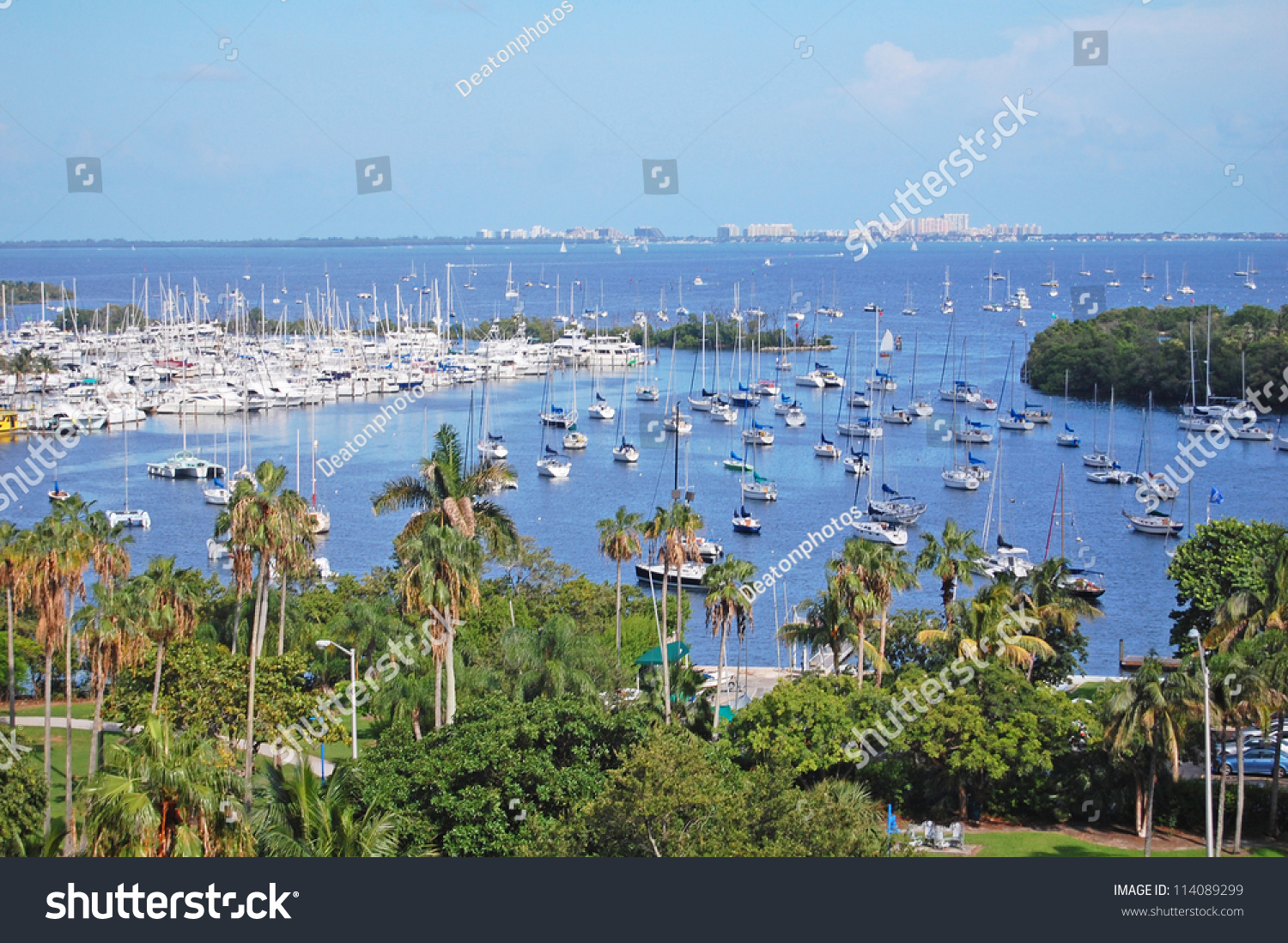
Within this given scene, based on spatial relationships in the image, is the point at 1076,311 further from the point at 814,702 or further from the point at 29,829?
the point at 29,829

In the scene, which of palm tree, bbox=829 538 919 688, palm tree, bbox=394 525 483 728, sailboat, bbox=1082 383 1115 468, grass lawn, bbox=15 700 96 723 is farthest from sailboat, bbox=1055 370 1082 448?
palm tree, bbox=394 525 483 728

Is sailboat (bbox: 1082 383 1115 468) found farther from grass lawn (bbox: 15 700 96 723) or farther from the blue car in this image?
grass lawn (bbox: 15 700 96 723)

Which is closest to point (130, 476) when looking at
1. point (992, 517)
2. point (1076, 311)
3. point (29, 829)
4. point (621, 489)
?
point (621, 489)

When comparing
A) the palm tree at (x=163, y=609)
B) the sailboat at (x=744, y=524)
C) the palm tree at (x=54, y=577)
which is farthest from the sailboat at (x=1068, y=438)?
the palm tree at (x=54, y=577)

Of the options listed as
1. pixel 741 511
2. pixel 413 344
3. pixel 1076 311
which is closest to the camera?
pixel 741 511

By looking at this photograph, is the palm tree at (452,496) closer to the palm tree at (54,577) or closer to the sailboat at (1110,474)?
the palm tree at (54,577)
